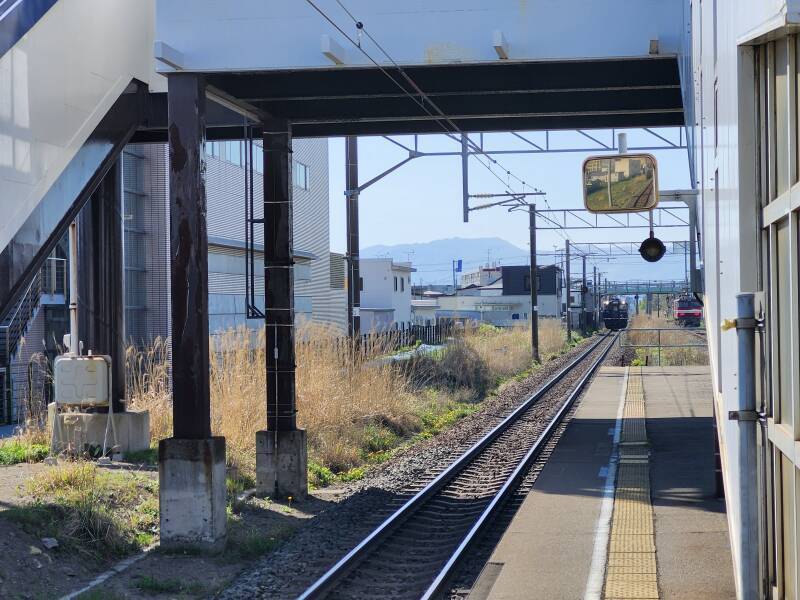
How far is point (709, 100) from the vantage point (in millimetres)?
4230

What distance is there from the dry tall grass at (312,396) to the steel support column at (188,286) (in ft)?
11.5

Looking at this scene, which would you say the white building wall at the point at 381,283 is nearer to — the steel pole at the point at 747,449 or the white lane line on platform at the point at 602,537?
the white lane line on platform at the point at 602,537

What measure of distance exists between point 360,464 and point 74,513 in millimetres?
6318

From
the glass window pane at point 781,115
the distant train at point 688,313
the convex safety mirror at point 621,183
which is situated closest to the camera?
the glass window pane at point 781,115

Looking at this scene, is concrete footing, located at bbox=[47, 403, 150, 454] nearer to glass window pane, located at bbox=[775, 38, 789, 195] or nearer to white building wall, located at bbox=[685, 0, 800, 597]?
white building wall, located at bbox=[685, 0, 800, 597]

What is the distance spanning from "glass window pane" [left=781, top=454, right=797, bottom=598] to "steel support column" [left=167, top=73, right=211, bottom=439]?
24.1 feet

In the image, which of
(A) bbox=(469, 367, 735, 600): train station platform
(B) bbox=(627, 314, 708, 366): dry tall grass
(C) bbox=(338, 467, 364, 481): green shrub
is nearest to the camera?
(A) bbox=(469, 367, 735, 600): train station platform

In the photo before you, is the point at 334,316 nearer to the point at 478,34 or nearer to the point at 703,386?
the point at 703,386

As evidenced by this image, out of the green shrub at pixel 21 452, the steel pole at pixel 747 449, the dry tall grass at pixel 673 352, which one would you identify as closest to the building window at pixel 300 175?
the dry tall grass at pixel 673 352

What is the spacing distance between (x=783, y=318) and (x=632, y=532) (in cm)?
686

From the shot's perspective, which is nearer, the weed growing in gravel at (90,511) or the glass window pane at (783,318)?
the glass window pane at (783,318)

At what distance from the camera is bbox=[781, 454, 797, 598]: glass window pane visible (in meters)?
2.62

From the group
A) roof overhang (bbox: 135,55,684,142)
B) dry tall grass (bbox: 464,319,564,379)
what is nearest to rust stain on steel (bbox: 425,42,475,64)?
roof overhang (bbox: 135,55,684,142)

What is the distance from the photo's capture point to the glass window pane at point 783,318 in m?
2.57
